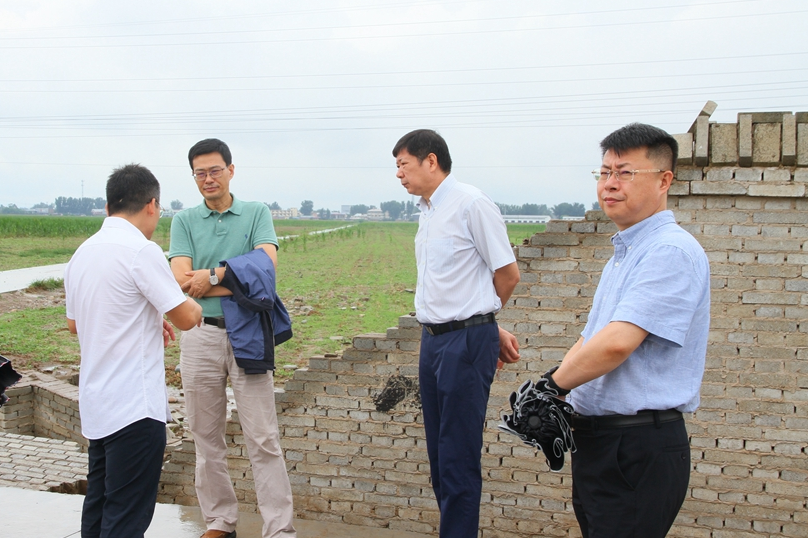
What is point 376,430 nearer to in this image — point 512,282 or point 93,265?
point 512,282

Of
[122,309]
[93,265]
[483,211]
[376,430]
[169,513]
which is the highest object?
[483,211]

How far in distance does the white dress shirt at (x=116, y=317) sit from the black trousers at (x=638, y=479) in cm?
174

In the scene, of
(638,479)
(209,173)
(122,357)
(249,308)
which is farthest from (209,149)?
(638,479)

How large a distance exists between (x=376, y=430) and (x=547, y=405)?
2.29 metres

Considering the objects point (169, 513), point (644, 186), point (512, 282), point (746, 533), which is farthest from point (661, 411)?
point (169, 513)

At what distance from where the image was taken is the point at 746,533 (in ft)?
12.1

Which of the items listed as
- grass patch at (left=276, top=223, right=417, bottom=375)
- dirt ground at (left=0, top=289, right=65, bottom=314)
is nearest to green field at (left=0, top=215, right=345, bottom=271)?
grass patch at (left=276, top=223, right=417, bottom=375)

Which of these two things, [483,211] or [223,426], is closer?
[483,211]

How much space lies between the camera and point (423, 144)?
10.2 feet

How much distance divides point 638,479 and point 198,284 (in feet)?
7.38

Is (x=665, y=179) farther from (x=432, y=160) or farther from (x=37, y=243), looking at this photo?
(x=37, y=243)

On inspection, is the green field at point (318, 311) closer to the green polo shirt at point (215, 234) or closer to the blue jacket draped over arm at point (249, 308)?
the green polo shirt at point (215, 234)

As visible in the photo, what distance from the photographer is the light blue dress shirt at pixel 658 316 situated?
1916 mm

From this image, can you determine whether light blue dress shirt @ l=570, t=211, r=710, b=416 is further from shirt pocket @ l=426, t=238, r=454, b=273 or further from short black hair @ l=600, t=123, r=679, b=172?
shirt pocket @ l=426, t=238, r=454, b=273
